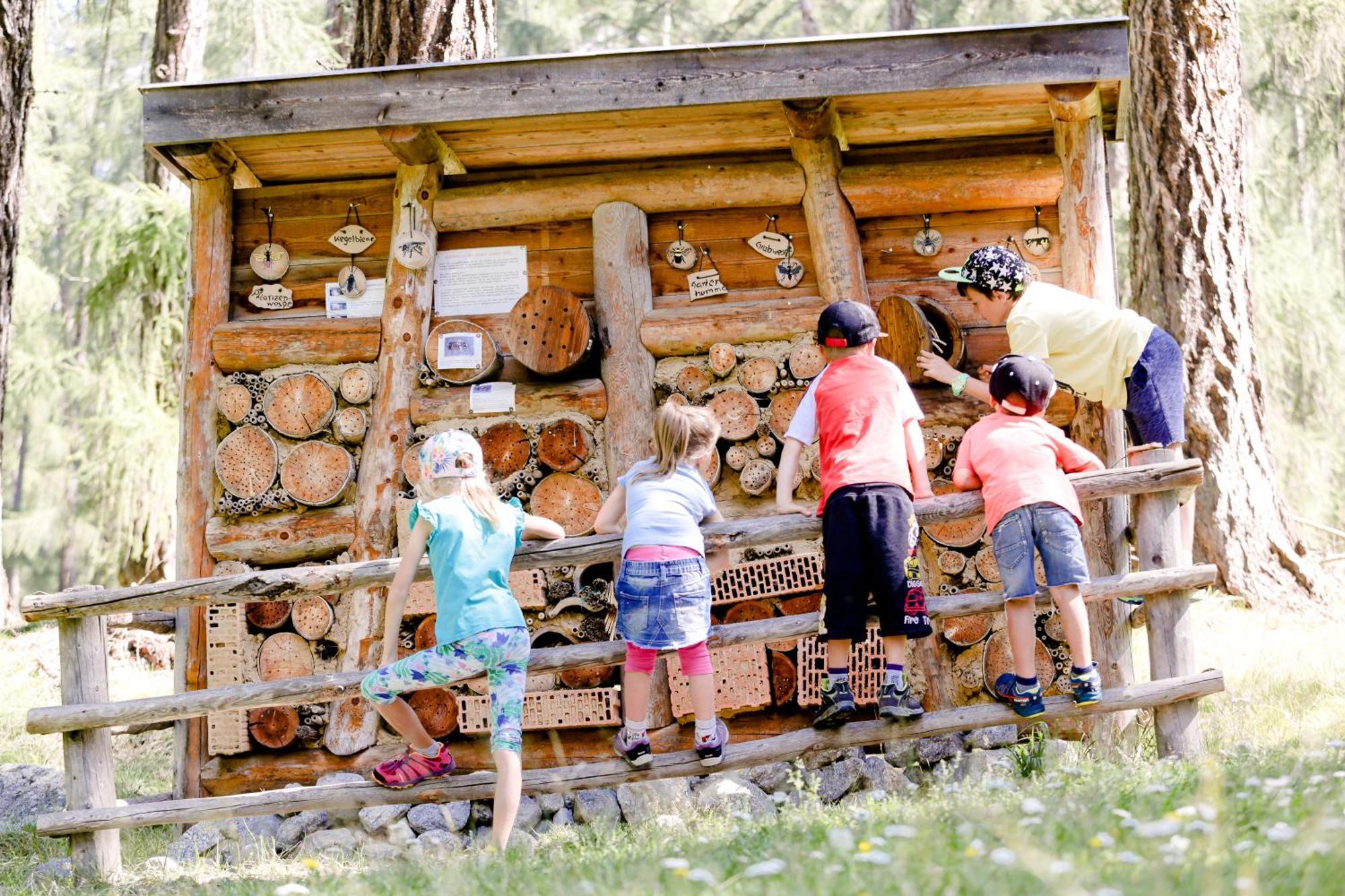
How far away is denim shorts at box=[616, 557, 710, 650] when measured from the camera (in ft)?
17.1

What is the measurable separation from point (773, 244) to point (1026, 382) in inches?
74.4

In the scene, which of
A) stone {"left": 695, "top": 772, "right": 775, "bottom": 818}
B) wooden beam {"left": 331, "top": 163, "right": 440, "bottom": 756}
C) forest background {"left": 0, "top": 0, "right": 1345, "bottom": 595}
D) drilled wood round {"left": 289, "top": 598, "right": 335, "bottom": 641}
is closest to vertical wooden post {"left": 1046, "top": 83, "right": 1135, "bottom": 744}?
stone {"left": 695, "top": 772, "right": 775, "bottom": 818}

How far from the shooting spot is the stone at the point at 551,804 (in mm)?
6309

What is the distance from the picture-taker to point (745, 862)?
371 cm

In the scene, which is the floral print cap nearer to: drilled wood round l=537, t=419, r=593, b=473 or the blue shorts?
drilled wood round l=537, t=419, r=593, b=473

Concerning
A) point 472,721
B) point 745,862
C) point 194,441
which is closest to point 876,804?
point 745,862

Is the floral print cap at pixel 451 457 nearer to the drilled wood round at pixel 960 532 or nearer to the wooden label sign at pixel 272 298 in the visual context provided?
the wooden label sign at pixel 272 298

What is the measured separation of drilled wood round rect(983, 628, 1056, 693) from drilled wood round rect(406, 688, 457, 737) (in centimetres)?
285

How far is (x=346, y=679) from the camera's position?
A: 17.7 ft

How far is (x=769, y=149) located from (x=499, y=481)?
2.35 m

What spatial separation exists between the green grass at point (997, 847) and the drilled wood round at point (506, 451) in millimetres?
1976

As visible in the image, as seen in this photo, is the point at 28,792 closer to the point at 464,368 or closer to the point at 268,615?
the point at 268,615

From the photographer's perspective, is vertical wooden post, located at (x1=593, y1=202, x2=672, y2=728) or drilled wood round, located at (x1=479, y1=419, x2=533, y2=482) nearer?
vertical wooden post, located at (x1=593, y1=202, x2=672, y2=728)

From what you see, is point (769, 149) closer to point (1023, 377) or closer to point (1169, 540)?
point (1023, 377)
